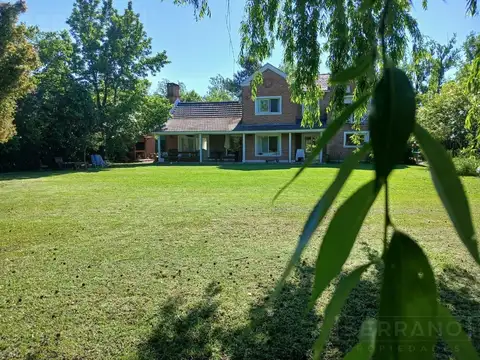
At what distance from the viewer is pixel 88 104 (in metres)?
25.6

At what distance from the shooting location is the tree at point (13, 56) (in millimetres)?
12094

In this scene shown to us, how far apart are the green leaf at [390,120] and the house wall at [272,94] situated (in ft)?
92.3

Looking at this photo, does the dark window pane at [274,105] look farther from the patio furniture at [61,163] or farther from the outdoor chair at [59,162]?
the outdoor chair at [59,162]

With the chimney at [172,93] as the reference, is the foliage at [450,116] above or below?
below

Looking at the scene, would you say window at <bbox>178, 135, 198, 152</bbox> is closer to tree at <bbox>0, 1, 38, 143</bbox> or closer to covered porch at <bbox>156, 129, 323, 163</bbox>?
covered porch at <bbox>156, 129, 323, 163</bbox>

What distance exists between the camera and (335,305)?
54cm

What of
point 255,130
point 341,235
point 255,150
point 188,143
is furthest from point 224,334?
point 188,143

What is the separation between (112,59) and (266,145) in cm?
1505

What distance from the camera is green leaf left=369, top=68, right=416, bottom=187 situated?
385mm

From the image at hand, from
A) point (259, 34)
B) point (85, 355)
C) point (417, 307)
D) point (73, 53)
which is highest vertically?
point (73, 53)

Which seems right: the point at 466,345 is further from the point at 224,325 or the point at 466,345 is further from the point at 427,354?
the point at 224,325

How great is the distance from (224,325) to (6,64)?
42.5 ft

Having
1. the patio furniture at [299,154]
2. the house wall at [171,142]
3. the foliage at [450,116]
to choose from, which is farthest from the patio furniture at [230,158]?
the foliage at [450,116]

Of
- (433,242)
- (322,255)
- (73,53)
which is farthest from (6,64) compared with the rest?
(73,53)
